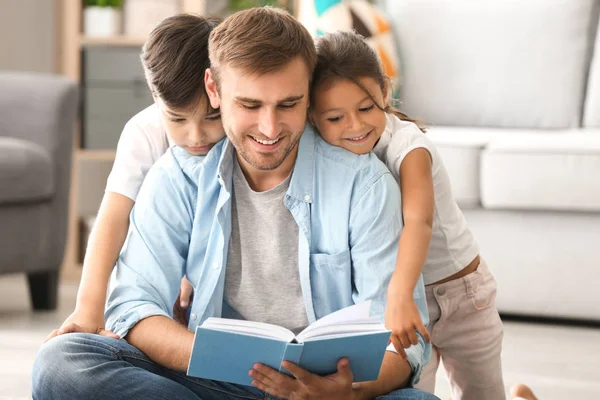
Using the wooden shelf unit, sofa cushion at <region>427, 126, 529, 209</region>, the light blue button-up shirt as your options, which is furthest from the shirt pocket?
the wooden shelf unit

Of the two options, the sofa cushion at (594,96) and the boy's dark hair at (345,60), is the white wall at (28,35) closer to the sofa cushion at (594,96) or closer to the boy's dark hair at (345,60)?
the sofa cushion at (594,96)

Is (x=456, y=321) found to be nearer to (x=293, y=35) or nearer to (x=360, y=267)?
(x=360, y=267)

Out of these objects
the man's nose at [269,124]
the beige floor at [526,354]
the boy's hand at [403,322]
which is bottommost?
the beige floor at [526,354]

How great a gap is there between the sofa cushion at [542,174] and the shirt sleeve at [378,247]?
4.22 ft

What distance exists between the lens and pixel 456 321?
1.73 meters

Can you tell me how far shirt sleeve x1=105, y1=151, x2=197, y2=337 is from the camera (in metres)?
1.56

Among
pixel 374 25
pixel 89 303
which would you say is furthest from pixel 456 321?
pixel 374 25

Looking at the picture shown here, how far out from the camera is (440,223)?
168 cm

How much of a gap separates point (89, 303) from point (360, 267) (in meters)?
0.44

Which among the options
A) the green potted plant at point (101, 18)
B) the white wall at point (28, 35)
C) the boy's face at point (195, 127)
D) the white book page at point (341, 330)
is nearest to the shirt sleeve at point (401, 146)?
the boy's face at point (195, 127)

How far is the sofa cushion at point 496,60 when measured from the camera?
334 centimetres

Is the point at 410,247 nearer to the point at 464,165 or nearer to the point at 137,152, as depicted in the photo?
the point at 137,152

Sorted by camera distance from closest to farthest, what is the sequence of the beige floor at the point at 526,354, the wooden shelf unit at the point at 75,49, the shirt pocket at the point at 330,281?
the shirt pocket at the point at 330,281, the beige floor at the point at 526,354, the wooden shelf unit at the point at 75,49

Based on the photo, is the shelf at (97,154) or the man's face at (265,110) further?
the shelf at (97,154)
